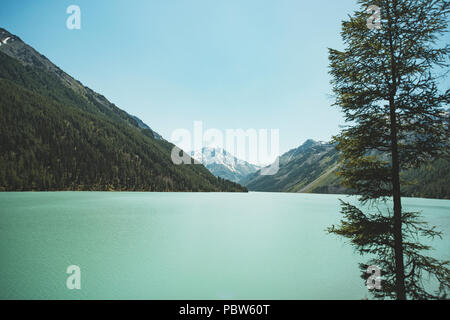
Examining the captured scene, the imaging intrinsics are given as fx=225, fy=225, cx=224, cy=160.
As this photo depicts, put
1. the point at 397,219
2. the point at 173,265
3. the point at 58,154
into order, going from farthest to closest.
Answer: the point at 58,154 < the point at 173,265 < the point at 397,219

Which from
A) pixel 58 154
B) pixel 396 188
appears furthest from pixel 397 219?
pixel 58 154

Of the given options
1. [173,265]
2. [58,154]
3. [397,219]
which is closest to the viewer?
[397,219]

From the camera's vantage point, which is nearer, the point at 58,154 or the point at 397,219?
the point at 397,219

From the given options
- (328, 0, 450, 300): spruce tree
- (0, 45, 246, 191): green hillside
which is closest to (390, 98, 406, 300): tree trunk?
(328, 0, 450, 300): spruce tree

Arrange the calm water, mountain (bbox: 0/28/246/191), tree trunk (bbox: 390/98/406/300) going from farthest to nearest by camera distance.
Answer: mountain (bbox: 0/28/246/191), the calm water, tree trunk (bbox: 390/98/406/300)

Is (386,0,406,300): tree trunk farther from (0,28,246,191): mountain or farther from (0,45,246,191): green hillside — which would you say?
(0,45,246,191): green hillside

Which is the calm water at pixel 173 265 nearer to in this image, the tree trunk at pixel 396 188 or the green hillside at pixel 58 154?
the tree trunk at pixel 396 188

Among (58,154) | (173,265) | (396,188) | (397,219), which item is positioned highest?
(58,154)

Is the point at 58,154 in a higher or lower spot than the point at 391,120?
higher

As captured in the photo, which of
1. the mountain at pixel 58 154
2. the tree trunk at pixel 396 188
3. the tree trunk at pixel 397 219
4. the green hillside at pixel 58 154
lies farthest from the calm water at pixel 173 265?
the mountain at pixel 58 154

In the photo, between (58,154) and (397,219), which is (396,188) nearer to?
(397,219)

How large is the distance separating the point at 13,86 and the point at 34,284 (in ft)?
776
